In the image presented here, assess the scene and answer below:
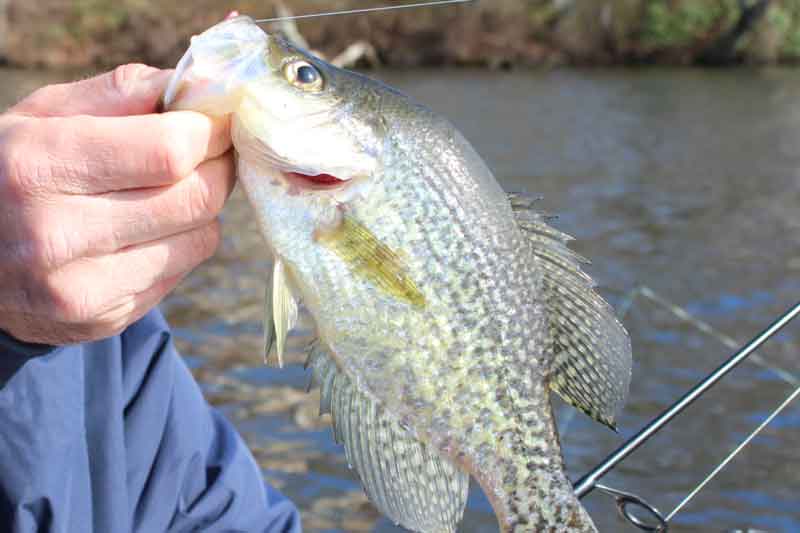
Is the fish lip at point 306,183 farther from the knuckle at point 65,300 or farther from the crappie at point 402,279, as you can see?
the knuckle at point 65,300

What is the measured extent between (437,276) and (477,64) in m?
32.0

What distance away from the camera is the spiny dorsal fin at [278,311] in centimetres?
188

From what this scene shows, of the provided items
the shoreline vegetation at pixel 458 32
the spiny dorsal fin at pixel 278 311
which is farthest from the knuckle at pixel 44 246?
the shoreline vegetation at pixel 458 32

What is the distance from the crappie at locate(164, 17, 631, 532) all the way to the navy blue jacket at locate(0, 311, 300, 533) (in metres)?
0.61

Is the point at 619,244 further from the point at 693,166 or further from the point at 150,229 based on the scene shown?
the point at 150,229

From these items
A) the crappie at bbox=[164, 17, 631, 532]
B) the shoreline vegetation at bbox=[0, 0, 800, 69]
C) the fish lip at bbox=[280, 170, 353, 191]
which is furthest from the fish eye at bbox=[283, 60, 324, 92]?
the shoreline vegetation at bbox=[0, 0, 800, 69]

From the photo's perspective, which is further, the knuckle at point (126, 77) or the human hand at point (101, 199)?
the knuckle at point (126, 77)

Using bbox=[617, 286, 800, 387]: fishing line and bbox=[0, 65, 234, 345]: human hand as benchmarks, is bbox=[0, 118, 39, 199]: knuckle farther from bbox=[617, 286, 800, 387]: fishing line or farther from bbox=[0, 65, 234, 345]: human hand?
bbox=[617, 286, 800, 387]: fishing line

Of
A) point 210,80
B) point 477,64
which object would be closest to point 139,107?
point 210,80

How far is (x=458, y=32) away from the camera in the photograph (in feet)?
109

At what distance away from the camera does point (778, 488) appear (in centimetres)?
602

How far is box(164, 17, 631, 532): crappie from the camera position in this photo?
1.83 m

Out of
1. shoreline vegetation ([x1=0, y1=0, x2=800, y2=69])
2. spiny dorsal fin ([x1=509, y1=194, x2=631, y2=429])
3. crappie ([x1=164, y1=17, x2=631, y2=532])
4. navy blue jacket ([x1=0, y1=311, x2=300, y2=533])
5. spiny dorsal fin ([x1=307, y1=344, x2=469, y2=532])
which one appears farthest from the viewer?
shoreline vegetation ([x1=0, y1=0, x2=800, y2=69])

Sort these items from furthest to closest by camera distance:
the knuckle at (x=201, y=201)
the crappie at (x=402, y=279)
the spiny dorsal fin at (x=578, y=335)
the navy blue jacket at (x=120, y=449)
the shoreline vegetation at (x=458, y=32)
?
the shoreline vegetation at (x=458, y=32) < the navy blue jacket at (x=120, y=449) < the spiny dorsal fin at (x=578, y=335) < the crappie at (x=402, y=279) < the knuckle at (x=201, y=201)
